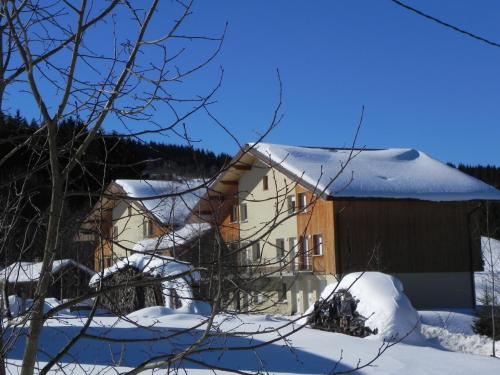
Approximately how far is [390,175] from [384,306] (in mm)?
16271

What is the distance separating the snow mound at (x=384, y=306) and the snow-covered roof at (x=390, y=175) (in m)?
10.3

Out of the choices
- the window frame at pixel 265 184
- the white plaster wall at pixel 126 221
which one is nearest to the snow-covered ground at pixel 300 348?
the white plaster wall at pixel 126 221

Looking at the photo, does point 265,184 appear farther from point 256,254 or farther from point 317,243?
point 317,243

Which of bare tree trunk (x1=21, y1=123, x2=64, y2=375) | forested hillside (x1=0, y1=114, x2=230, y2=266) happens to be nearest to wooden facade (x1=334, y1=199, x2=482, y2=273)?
forested hillside (x1=0, y1=114, x2=230, y2=266)

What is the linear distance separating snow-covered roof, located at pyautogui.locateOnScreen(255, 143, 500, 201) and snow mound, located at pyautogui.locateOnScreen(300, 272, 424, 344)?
1030cm

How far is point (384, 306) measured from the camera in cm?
1462

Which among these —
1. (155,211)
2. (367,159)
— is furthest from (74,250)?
(367,159)

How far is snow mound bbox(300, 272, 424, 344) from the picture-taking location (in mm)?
13727

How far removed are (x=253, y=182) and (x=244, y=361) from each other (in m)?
21.7

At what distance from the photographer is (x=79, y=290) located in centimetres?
359

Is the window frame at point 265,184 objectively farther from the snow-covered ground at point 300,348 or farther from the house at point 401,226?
the snow-covered ground at point 300,348

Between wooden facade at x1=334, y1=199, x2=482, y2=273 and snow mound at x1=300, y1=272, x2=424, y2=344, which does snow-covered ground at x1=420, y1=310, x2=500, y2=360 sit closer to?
snow mound at x1=300, y1=272, x2=424, y2=344

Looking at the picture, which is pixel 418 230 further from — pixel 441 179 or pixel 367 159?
pixel 367 159

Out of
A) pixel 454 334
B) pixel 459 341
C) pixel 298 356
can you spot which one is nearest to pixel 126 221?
pixel 298 356
